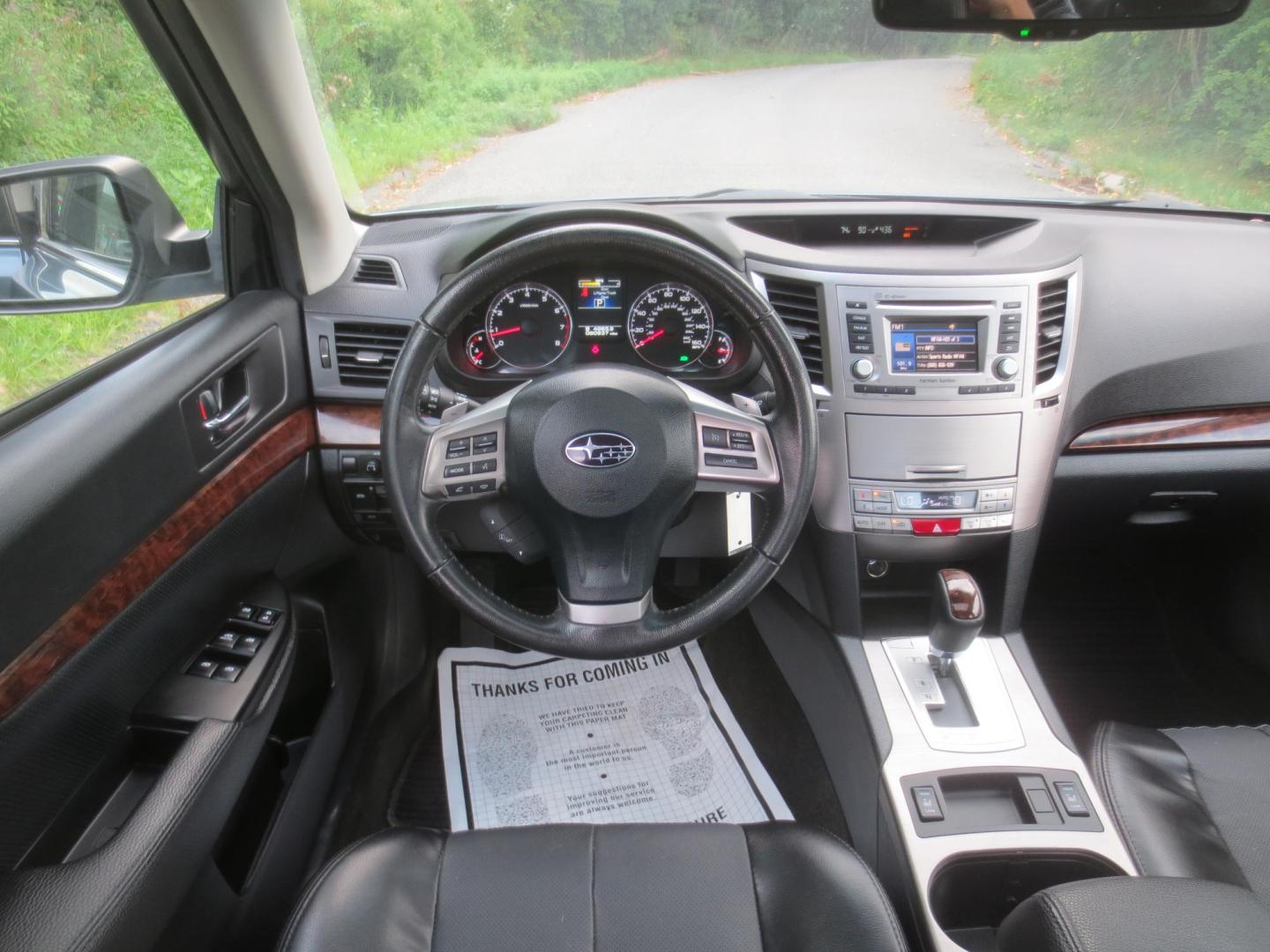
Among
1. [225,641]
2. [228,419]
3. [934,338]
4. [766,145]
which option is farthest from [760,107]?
[225,641]

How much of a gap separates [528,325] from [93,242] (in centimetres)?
74

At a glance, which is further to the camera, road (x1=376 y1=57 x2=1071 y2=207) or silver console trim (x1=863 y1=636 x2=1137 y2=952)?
road (x1=376 y1=57 x2=1071 y2=207)

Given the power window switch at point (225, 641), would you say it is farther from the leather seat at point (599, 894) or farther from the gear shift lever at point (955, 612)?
the gear shift lever at point (955, 612)

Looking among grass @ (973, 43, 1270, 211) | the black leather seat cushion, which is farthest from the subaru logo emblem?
grass @ (973, 43, 1270, 211)

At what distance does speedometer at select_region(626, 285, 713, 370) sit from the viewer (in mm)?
1629

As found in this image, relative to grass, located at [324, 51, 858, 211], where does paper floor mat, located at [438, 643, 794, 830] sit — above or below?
below

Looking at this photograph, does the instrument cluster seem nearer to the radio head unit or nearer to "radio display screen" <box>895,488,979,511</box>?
the radio head unit

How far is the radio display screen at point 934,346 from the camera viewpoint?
168cm

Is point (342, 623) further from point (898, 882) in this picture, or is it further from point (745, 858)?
point (898, 882)

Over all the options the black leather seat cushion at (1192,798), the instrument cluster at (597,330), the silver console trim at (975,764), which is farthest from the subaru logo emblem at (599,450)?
the black leather seat cushion at (1192,798)

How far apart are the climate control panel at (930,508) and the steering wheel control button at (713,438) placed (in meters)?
0.41

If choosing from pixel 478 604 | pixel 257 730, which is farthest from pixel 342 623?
pixel 478 604

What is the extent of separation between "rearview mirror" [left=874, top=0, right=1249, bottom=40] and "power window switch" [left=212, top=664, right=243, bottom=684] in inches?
57.5

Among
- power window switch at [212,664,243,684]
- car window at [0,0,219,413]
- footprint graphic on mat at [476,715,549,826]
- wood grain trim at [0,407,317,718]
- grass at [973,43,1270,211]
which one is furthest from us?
grass at [973,43,1270,211]
